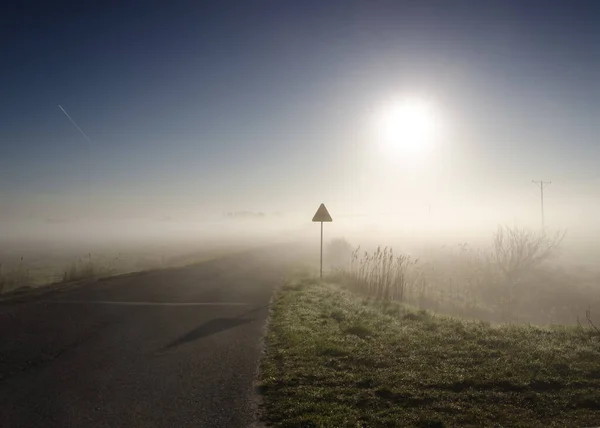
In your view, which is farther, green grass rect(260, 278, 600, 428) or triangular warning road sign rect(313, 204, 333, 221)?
triangular warning road sign rect(313, 204, 333, 221)

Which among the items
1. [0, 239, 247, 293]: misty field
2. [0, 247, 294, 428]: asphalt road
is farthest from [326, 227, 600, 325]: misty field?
[0, 239, 247, 293]: misty field

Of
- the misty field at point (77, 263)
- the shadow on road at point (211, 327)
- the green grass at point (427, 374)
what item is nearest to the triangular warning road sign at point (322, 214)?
the shadow on road at point (211, 327)

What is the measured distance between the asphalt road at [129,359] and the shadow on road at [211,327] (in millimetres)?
25

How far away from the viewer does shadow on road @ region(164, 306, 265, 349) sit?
8.56 metres

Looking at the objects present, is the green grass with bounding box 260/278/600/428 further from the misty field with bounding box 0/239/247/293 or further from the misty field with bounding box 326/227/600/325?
the misty field with bounding box 0/239/247/293

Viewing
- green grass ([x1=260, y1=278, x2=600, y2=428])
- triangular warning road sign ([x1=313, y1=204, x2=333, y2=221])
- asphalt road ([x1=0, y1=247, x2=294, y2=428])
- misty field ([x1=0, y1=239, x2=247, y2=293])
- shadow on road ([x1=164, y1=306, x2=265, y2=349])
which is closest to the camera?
green grass ([x1=260, y1=278, x2=600, y2=428])

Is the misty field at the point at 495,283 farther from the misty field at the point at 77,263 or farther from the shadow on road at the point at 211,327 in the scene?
the misty field at the point at 77,263

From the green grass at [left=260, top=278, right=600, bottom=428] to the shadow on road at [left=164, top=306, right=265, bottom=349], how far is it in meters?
1.06

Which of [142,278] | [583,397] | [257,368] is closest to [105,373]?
[257,368]

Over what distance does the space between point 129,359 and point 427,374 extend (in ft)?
18.8

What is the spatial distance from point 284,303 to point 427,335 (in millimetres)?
5438

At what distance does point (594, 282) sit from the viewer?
33.3m

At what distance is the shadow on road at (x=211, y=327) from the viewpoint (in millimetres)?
8562

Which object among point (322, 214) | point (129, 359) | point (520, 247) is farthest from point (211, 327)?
point (520, 247)
